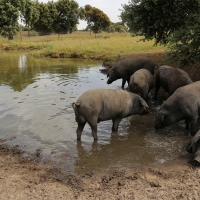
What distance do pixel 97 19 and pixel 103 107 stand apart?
73.2 metres

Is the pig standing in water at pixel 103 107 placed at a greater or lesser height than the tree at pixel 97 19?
lesser

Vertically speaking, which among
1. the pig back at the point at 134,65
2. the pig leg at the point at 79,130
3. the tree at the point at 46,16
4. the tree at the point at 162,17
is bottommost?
the pig leg at the point at 79,130

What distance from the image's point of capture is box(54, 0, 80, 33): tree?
67500 millimetres

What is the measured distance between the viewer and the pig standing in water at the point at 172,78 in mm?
9789

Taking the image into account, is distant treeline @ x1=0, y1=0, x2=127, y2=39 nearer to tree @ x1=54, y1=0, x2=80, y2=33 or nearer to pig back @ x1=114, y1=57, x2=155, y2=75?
tree @ x1=54, y1=0, x2=80, y2=33

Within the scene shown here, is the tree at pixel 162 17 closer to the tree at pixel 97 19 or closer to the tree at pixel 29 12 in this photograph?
the tree at pixel 29 12

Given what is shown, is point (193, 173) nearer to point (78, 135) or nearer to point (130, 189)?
point (130, 189)

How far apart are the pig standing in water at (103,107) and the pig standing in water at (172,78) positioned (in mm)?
2130

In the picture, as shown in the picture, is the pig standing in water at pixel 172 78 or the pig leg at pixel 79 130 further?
the pig standing in water at pixel 172 78

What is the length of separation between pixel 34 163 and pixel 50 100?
563 centimetres

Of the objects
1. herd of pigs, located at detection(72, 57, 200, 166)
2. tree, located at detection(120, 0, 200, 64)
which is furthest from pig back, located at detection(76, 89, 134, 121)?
tree, located at detection(120, 0, 200, 64)

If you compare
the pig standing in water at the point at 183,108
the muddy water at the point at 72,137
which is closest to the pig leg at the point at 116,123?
the muddy water at the point at 72,137

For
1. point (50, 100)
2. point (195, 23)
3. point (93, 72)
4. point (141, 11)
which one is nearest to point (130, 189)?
point (50, 100)

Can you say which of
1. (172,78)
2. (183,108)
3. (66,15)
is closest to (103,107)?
(183,108)
